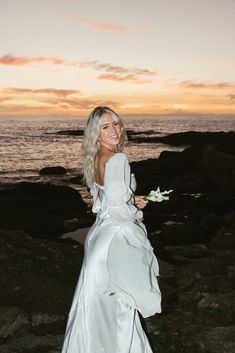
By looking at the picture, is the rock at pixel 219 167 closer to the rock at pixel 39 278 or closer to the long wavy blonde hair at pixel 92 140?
the rock at pixel 39 278

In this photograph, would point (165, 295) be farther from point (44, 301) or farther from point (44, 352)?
point (44, 352)

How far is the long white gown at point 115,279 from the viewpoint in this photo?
386 centimetres

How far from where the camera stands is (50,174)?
3312 centimetres

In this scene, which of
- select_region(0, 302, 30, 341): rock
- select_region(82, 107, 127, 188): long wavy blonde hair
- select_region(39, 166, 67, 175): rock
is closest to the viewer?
select_region(82, 107, 127, 188): long wavy blonde hair

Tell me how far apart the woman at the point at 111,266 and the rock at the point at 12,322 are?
2047mm

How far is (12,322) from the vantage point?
6.05 meters

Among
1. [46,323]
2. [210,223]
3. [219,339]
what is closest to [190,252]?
[210,223]

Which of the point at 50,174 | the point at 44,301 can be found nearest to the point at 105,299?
the point at 44,301

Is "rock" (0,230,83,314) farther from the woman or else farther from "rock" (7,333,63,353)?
the woman

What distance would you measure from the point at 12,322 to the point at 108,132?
3.44 m

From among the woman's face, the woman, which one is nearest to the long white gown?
the woman

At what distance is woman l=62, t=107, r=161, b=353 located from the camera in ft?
12.7

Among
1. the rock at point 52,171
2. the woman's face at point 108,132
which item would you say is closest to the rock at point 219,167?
the rock at point 52,171

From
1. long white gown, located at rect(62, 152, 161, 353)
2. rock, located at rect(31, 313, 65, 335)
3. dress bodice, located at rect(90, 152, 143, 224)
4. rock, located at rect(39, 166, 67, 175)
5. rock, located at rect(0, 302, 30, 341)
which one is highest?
dress bodice, located at rect(90, 152, 143, 224)
